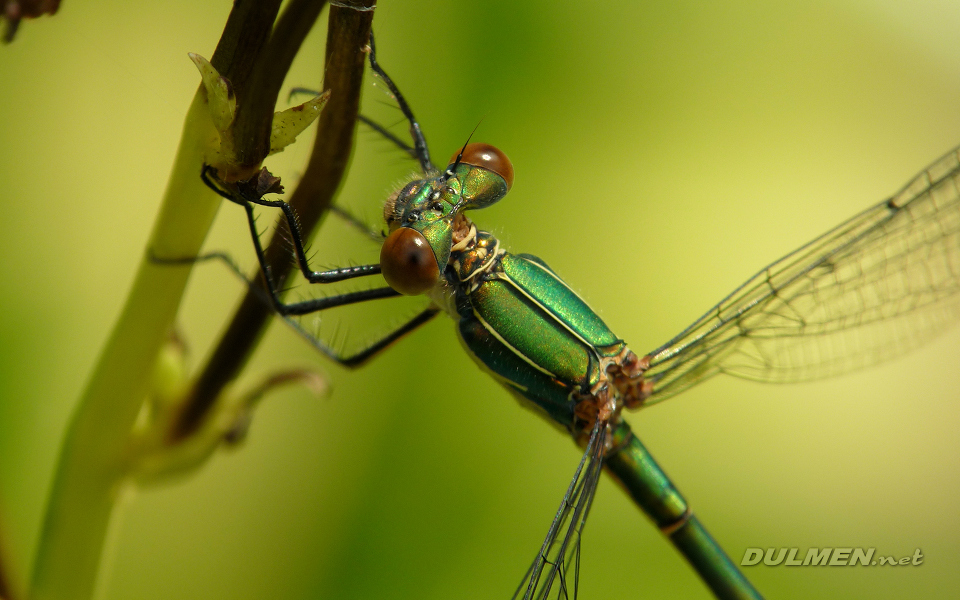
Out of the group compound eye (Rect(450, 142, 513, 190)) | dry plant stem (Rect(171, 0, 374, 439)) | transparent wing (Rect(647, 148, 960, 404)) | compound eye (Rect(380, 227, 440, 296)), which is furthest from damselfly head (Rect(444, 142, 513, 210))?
transparent wing (Rect(647, 148, 960, 404))

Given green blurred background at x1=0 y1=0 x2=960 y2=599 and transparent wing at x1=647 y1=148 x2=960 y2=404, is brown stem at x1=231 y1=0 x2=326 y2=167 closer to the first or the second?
green blurred background at x1=0 y1=0 x2=960 y2=599

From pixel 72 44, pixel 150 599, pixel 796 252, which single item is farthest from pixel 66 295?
pixel 796 252

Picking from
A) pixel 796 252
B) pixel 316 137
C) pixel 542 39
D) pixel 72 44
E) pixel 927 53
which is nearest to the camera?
pixel 316 137

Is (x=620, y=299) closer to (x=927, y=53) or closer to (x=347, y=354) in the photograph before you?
(x=347, y=354)

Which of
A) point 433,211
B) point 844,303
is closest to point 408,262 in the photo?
point 433,211

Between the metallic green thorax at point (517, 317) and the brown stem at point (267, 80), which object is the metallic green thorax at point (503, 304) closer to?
the metallic green thorax at point (517, 317)

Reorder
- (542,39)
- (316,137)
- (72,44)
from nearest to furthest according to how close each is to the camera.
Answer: (316,137)
(72,44)
(542,39)

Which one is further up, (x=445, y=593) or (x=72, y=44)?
(x=72, y=44)
